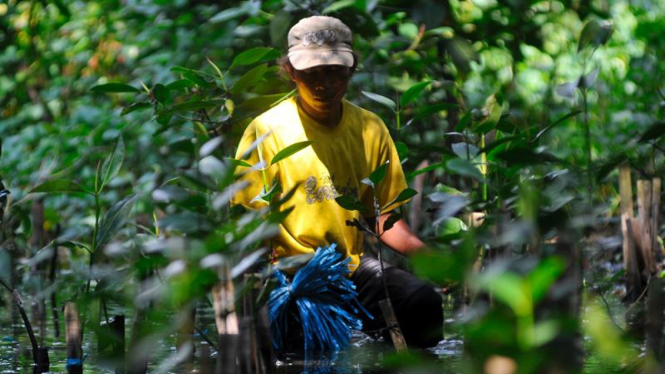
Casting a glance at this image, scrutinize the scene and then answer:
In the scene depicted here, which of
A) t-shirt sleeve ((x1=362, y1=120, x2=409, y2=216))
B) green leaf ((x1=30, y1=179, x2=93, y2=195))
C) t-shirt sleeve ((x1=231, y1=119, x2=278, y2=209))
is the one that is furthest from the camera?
t-shirt sleeve ((x1=362, y1=120, x2=409, y2=216))

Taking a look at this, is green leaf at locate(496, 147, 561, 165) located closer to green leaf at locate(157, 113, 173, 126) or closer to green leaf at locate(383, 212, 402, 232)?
green leaf at locate(383, 212, 402, 232)

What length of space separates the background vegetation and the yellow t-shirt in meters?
0.16

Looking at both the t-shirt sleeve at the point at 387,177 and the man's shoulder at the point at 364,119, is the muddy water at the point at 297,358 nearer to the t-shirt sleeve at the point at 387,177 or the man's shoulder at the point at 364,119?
the t-shirt sleeve at the point at 387,177

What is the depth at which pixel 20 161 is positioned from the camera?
21.6 feet

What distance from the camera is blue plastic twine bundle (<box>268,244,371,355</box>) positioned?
123 inches

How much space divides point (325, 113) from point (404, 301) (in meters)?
0.61

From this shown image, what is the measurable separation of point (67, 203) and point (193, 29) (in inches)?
86.0

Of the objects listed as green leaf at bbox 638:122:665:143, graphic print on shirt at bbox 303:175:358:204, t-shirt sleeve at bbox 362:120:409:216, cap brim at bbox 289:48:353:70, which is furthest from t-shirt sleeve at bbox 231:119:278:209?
green leaf at bbox 638:122:665:143

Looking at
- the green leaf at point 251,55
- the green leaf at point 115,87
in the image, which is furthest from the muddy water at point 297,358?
the green leaf at point 251,55

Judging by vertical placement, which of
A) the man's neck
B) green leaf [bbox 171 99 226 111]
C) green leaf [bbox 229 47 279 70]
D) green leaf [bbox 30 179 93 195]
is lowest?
green leaf [bbox 30 179 93 195]

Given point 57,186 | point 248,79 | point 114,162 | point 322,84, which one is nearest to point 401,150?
point 322,84

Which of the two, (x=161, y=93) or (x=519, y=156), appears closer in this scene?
(x=519, y=156)

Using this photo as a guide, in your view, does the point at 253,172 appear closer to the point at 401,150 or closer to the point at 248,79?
the point at 248,79

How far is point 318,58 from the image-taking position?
320cm
